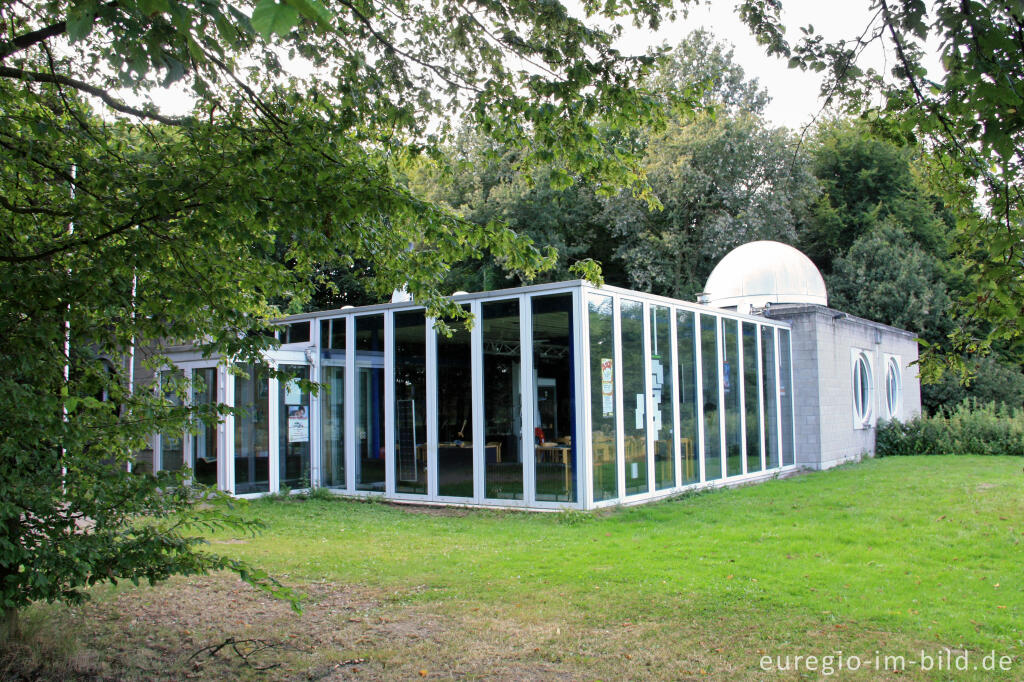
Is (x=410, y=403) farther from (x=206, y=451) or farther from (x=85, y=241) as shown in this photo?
(x=85, y=241)

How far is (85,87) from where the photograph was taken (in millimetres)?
4812

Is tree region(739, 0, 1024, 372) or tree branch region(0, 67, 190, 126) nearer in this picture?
tree region(739, 0, 1024, 372)

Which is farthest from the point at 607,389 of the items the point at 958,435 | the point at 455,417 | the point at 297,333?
the point at 958,435

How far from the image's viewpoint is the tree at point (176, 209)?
3.87 meters

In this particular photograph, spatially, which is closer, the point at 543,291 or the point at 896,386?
the point at 543,291

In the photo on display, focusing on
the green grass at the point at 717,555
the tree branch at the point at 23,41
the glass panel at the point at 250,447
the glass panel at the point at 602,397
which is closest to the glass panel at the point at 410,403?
the green grass at the point at 717,555

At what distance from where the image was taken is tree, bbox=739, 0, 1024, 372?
3.44 metres

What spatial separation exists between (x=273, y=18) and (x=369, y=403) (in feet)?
37.7

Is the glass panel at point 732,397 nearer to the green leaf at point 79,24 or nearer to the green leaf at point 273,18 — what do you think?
the green leaf at point 79,24

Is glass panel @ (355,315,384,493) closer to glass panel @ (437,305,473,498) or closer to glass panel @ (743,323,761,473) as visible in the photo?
glass panel @ (437,305,473,498)

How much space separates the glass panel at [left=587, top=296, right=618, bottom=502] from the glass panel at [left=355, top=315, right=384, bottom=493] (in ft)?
12.1

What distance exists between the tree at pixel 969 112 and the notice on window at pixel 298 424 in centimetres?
1048

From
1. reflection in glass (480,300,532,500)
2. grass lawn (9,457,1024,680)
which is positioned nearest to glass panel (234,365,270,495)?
grass lawn (9,457,1024,680)

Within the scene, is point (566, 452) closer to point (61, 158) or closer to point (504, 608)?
point (504, 608)
